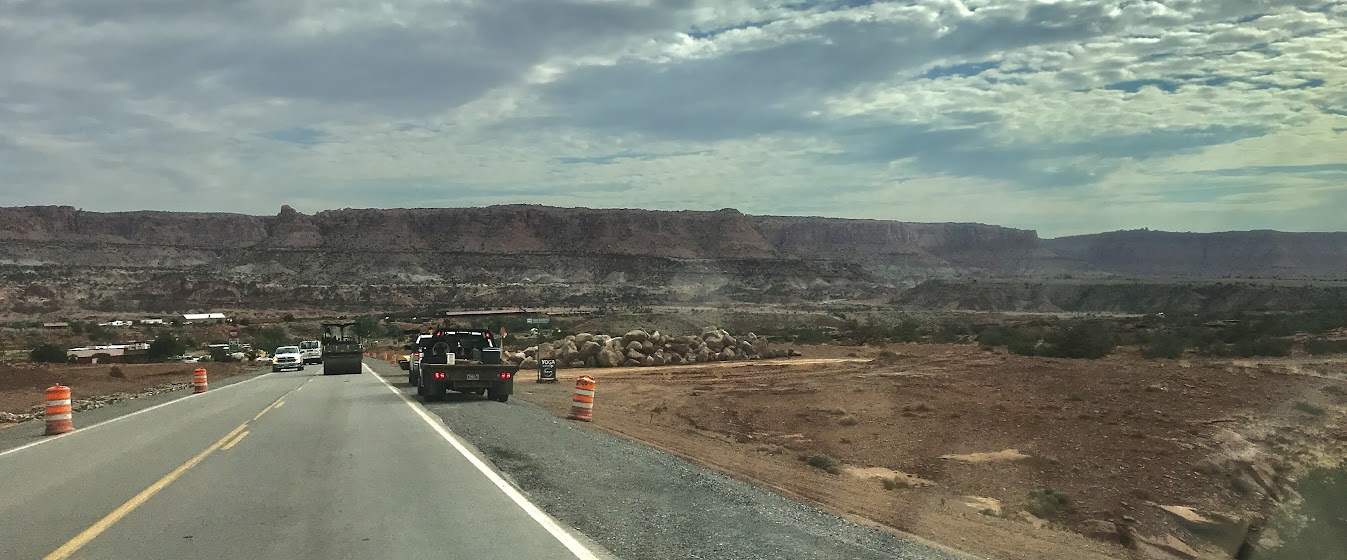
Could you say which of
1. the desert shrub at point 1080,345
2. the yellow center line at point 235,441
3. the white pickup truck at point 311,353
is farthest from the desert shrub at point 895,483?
the white pickup truck at point 311,353

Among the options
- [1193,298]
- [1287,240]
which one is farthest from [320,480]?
[1287,240]

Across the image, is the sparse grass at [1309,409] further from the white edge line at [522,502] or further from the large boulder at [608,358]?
the large boulder at [608,358]

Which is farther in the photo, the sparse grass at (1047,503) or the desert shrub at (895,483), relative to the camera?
the desert shrub at (895,483)

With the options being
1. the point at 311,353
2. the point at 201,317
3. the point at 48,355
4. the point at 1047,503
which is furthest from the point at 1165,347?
the point at 201,317

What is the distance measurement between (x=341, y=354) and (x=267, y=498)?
3634cm

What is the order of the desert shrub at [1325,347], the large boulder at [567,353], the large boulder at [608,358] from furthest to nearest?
the large boulder at [567,353], the large boulder at [608,358], the desert shrub at [1325,347]

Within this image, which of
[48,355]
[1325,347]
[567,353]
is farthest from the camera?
[48,355]

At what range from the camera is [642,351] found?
49.8 m

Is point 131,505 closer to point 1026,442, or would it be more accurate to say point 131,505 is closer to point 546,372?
point 1026,442

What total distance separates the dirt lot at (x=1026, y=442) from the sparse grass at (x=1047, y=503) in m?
0.09

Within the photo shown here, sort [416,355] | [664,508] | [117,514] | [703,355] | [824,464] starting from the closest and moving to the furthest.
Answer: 1. [117,514]
2. [664,508]
3. [824,464]
4. [416,355]
5. [703,355]

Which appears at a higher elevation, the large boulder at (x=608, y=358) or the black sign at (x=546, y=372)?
the black sign at (x=546, y=372)

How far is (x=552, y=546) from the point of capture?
800 cm

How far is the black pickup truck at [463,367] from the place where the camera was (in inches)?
979
